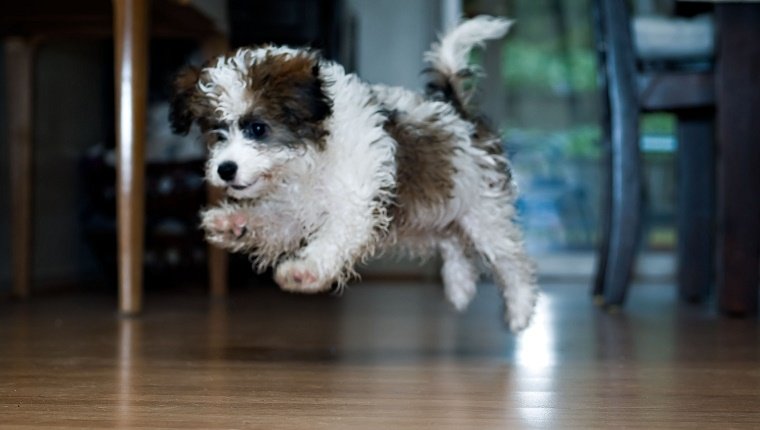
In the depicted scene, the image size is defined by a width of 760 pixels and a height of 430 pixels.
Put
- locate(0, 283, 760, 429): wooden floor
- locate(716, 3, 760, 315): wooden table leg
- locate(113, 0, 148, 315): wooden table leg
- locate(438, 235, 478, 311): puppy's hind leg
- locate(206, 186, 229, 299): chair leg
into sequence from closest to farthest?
locate(0, 283, 760, 429): wooden floor < locate(438, 235, 478, 311): puppy's hind leg < locate(113, 0, 148, 315): wooden table leg < locate(716, 3, 760, 315): wooden table leg < locate(206, 186, 229, 299): chair leg

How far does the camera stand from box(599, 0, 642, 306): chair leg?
310cm

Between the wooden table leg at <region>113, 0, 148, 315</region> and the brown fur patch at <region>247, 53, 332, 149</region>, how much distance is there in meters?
0.91

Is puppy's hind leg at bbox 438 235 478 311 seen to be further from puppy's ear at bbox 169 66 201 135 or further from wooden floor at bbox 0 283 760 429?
puppy's ear at bbox 169 66 201 135

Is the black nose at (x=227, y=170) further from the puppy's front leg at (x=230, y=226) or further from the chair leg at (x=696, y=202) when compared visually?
the chair leg at (x=696, y=202)

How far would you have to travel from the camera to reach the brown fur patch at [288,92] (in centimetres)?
184

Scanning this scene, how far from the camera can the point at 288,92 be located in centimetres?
184

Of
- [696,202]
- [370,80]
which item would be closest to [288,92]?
[696,202]

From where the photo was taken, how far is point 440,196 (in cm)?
206

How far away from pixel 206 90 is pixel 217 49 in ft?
5.12

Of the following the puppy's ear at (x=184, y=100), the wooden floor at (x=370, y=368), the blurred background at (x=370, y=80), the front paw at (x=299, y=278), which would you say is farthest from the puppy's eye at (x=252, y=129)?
the blurred background at (x=370, y=80)

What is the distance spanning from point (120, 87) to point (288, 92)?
100cm

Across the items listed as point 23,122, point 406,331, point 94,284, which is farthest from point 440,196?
point 94,284

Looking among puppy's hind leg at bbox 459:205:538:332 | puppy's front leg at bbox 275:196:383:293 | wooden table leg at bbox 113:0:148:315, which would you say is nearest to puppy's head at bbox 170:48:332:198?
puppy's front leg at bbox 275:196:383:293

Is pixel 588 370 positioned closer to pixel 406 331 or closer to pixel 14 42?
pixel 406 331
